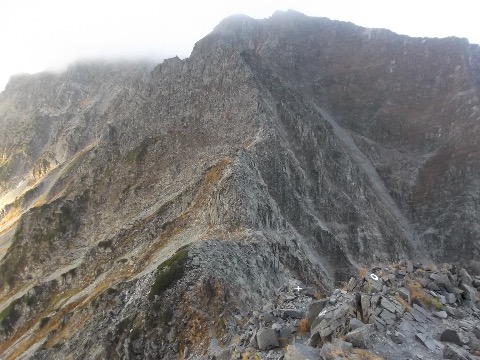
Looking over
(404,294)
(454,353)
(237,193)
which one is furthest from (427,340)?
(237,193)

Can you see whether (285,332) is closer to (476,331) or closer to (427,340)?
(427,340)

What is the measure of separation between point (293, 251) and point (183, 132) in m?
41.6

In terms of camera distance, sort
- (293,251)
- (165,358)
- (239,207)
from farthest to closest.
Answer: (293,251) < (239,207) < (165,358)

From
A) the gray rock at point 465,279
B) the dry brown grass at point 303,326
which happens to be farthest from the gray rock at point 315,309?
the gray rock at point 465,279

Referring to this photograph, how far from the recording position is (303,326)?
64.9 feet

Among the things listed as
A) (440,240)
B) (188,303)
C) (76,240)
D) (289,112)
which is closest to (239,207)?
(188,303)

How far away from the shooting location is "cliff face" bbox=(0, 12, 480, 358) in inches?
1809

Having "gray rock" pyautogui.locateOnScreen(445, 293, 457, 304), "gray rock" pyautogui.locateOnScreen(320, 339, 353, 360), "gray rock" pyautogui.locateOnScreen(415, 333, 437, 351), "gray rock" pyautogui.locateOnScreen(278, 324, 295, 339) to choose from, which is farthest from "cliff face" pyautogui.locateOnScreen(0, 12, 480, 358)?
"gray rock" pyautogui.locateOnScreen(415, 333, 437, 351)

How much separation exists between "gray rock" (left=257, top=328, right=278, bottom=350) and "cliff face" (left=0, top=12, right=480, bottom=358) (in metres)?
13.3

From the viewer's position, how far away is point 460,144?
413ft

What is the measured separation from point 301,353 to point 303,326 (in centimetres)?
355

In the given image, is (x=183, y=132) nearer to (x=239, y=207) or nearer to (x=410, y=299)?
(x=239, y=207)

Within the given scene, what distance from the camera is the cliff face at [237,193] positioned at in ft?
151

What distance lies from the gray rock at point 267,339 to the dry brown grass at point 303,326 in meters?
1.18
